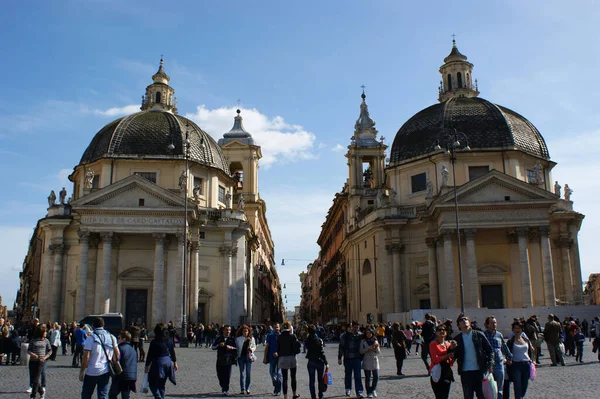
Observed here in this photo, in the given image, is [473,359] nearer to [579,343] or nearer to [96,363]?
[96,363]

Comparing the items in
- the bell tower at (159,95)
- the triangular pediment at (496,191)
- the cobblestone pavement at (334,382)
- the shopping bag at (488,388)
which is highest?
the bell tower at (159,95)

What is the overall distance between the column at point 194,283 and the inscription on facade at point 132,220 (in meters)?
3.36

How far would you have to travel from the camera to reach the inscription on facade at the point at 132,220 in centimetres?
4200

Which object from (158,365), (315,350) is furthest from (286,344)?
(158,365)

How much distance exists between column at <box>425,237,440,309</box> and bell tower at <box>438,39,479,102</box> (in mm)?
16615

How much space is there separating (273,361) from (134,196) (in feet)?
98.6

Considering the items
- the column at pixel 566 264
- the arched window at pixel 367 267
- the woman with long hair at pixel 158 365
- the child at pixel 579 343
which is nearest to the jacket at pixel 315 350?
the woman with long hair at pixel 158 365

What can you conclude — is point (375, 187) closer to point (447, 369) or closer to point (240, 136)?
point (240, 136)

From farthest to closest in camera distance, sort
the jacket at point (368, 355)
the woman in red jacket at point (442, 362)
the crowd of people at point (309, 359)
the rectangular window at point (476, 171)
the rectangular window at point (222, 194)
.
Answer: the rectangular window at point (222, 194)
the rectangular window at point (476, 171)
the jacket at point (368, 355)
the woman in red jacket at point (442, 362)
the crowd of people at point (309, 359)

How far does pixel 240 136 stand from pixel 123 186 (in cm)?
2478

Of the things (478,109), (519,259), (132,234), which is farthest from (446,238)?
(132,234)

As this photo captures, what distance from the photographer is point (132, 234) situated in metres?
43.4

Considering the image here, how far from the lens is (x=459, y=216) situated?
4262cm

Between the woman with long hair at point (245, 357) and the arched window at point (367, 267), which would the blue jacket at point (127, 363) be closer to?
the woman with long hair at point (245, 357)
